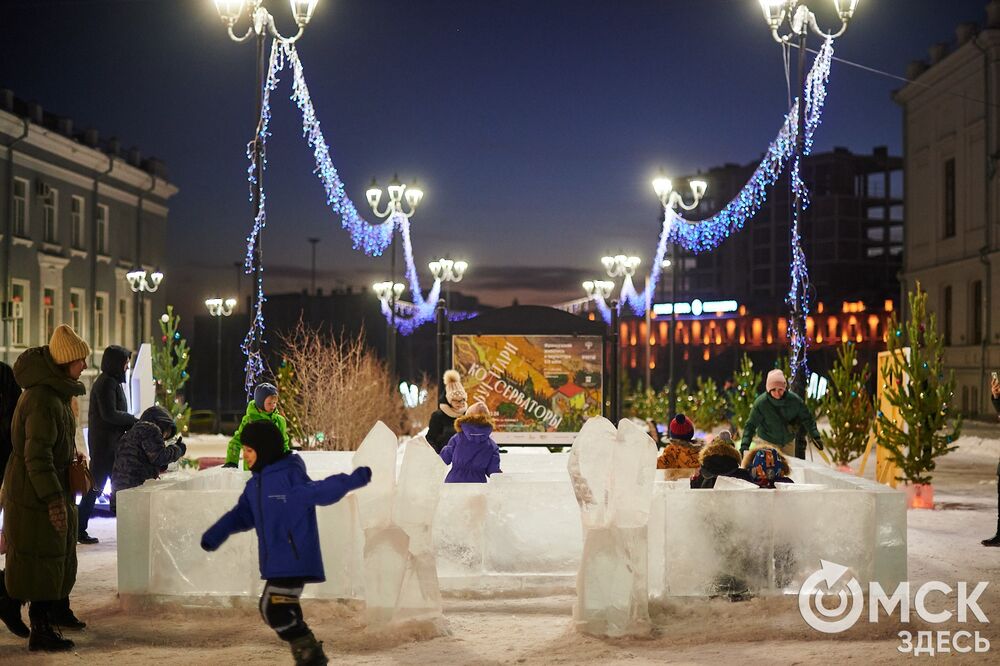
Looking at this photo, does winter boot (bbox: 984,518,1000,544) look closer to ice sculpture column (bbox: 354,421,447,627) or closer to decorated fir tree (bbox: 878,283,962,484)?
decorated fir tree (bbox: 878,283,962,484)

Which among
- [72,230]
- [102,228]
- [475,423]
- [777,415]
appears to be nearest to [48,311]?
[72,230]

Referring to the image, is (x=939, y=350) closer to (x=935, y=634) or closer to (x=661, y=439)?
(x=661, y=439)

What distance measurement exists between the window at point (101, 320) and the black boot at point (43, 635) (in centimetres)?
3538

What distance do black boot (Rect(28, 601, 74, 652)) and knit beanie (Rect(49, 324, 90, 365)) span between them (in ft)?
4.73

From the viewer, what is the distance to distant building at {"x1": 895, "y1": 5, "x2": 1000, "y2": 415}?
38000 mm

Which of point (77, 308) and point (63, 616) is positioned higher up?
point (77, 308)

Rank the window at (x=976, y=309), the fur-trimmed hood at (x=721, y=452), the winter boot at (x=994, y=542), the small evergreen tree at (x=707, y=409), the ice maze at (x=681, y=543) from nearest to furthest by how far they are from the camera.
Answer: the ice maze at (x=681, y=543)
the fur-trimmed hood at (x=721, y=452)
the winter boot at (x=994, y=542)
the small evergreen tree at (x=707, y=409)
the window at (x=976, y=309)

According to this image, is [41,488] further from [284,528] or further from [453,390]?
[453,390]

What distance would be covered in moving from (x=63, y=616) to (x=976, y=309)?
38.2m

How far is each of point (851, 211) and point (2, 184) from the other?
81161mm

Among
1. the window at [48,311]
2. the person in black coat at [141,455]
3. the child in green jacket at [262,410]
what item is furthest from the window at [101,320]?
the person in black coat at [141,455]

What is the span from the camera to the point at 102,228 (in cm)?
4100

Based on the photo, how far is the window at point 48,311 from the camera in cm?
3566

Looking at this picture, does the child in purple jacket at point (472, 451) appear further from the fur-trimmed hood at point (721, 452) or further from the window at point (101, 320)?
the window at point (101, 320)
